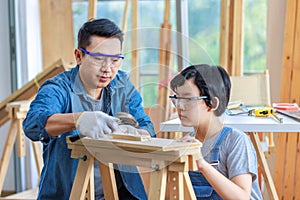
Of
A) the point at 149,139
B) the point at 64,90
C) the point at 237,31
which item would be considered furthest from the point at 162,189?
the point at 237,31

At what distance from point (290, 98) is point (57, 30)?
1781 mm

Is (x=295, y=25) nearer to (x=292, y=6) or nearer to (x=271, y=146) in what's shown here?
(x=292, y=6)

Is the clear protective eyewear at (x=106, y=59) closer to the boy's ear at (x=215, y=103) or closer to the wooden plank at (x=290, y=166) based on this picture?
the boy's ear at (x=215, y=103)

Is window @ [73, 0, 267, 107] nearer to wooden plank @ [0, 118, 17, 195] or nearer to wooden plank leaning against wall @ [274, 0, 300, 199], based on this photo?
wooden plank leaning against wall @ [274, 0, 300, 199]

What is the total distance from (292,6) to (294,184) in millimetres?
932

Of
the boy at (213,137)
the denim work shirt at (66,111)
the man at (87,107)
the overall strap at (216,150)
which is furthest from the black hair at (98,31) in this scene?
the overall strap at (216,150)

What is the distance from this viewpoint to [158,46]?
1.36 meters

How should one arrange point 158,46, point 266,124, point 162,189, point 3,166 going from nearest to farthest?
point 162,189, point 158,46, point 266,124, point 3,166

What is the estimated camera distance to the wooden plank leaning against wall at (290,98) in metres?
2.55

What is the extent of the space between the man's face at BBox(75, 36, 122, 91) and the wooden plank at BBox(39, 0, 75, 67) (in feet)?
6.98

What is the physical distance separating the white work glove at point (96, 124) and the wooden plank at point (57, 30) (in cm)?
228

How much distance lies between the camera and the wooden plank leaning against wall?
255 centimetres

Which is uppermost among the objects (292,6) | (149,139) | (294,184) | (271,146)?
(292,6)

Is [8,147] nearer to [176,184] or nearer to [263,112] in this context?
[263,112]
